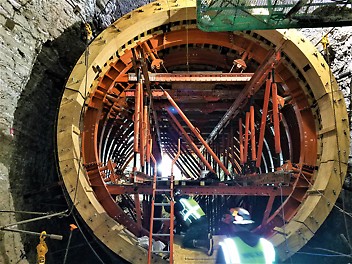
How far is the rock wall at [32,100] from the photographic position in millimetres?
4359

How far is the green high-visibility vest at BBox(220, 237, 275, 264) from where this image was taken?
2.85m

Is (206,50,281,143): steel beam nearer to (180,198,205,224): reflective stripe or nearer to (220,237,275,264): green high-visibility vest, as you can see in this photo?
(180,198,205,224): reflective stripe

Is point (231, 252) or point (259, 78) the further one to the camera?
point (259, 78)

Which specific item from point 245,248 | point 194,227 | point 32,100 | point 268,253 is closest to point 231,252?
point 245,248

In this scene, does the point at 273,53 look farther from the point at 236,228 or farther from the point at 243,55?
the point at 236,228

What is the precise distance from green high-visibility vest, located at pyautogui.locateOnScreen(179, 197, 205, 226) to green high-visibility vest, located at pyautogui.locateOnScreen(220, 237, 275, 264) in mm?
2485

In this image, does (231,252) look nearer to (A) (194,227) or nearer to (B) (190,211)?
(A) (194,227)

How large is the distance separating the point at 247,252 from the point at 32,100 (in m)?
3.81

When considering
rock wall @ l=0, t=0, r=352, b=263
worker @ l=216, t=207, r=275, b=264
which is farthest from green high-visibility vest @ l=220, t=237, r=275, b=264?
rock wall @ l=0, t=0, r=352, b=263

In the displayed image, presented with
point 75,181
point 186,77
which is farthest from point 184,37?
point 75,181

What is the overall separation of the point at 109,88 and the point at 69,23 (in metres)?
1.44

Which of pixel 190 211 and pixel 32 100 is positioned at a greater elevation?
pixel 32 100

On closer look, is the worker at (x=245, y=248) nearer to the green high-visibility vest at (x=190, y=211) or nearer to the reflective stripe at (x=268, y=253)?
the reflective stripe at (x=268, y=253)

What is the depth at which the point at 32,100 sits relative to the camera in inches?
196
